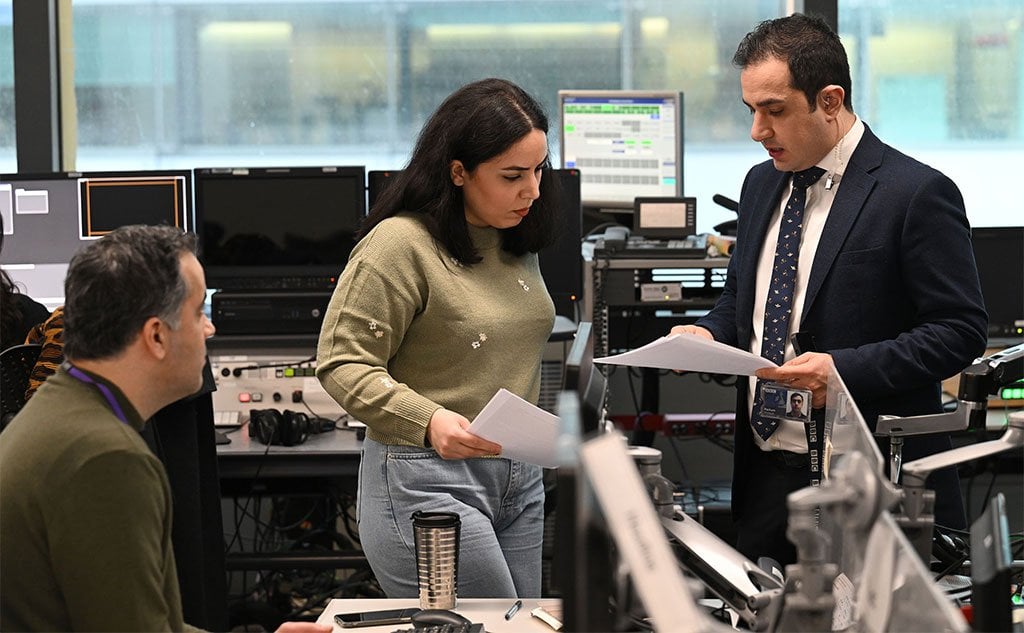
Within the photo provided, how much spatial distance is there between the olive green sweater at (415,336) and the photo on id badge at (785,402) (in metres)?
0.43

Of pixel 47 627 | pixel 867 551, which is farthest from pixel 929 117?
pixel 47 627

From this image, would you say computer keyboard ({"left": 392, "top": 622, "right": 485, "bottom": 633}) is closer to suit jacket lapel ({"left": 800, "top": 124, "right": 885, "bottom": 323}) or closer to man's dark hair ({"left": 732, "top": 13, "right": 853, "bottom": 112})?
suit jacket lapel ({"left": 800, "top": 124, "right": 885, "bottom": 323})

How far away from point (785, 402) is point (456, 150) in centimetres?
73

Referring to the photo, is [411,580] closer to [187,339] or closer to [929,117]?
[187,339]

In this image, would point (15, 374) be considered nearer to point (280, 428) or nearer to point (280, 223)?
point (280, 428)

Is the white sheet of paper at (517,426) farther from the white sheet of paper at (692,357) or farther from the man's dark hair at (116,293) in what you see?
the man's dark hair at (116,293)

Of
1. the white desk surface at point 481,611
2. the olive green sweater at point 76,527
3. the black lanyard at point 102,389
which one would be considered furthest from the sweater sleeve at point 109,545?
the white desk surface at point 481,611

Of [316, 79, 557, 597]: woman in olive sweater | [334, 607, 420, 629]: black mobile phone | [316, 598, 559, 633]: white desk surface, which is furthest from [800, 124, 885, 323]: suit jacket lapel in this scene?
[334, 607, 420, 629]: black mobile phone

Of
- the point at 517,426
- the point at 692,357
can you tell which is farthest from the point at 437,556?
the point at 692,357

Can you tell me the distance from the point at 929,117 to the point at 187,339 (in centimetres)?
394

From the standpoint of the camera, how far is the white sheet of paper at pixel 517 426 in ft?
5.78

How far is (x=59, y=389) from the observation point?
1.46 meters

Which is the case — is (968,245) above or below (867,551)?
above

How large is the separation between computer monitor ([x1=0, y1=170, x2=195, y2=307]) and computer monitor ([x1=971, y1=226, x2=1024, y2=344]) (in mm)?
2677
